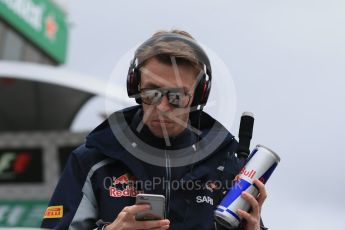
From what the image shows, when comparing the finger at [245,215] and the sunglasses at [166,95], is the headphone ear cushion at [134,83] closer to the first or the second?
the sunglasses at [166,95]

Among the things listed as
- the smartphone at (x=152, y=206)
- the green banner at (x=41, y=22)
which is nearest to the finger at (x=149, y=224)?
the smartphone at (x=152, y=206)

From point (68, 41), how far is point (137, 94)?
35957 millimetres

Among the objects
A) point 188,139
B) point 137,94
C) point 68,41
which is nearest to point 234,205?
point 188,139

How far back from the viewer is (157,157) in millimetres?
2092

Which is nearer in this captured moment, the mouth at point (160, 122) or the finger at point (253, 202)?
the finger at point (253, 202)

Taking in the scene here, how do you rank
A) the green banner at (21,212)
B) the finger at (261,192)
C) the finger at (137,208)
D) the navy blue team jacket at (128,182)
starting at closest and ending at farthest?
the finger at (137,208)
the finger at (261,192)
the navy blue team jacket at (128,182)
the green banner at (21,212)

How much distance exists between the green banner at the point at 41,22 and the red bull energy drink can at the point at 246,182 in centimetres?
2892

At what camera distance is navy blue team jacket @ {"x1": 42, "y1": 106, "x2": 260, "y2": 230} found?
6.67ft

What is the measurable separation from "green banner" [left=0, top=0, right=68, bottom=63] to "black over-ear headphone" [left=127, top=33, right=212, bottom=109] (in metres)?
28.6

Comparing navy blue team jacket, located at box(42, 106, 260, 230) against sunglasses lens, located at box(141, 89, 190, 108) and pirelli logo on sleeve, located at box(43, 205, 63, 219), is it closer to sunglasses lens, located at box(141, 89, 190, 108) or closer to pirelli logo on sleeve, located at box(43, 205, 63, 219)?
pirelli logo on sleeve, located at box(43, 205, 63, 219)

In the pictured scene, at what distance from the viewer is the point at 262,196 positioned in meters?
1.95

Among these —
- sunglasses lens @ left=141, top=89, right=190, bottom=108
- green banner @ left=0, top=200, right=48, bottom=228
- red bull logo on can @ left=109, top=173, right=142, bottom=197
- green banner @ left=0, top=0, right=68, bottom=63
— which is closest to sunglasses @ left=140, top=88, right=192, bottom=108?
sunglasses lens @ left=141, top=89, right=190, bottom=108

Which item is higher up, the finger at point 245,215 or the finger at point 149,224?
the finger at point 245,215

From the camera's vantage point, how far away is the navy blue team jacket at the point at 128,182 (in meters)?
2.03
